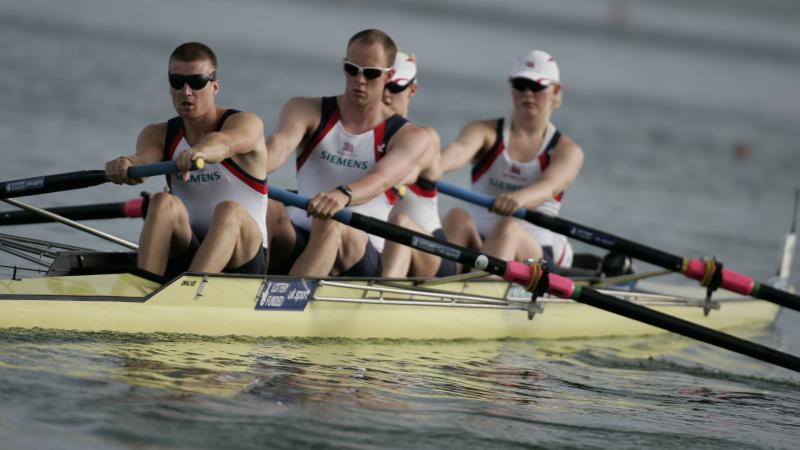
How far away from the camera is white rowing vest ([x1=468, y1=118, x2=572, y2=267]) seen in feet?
32.6

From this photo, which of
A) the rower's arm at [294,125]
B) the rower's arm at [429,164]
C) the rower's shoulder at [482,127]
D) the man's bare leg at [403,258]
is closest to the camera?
→ the rower's arm at [294,125]

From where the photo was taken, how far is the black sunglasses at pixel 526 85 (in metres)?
9.85

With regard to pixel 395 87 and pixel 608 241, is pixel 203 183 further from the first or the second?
pixel 608 241

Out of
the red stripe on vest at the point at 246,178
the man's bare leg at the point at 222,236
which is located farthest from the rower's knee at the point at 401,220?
the man's bare leg at the point at 222,236

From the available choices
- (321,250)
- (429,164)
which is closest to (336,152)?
(321,250)

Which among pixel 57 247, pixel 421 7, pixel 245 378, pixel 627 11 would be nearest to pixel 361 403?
pixel 245 378

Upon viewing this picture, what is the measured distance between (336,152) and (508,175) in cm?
207

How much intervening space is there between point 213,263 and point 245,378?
906 millimetres

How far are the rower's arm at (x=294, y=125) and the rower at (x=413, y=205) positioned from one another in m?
0.72

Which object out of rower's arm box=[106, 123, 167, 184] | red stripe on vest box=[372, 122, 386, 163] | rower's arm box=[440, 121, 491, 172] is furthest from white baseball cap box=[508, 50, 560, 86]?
rower's arm box=[106, 123, 167, 184]

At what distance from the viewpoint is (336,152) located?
832cm

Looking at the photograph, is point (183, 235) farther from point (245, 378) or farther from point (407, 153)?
point (407, 153)

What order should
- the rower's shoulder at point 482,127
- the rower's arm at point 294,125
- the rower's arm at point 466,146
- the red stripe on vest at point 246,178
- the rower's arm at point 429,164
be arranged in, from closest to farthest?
the red stripe on vest at point 246,178 < the rower's arm at point 294,125 < the rower's arm at point 429,164 < the rower's arm at point 466,146 < the rower's shoulder at point 482,127

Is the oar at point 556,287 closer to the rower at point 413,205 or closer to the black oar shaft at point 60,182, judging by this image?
the rower at point 413,205
